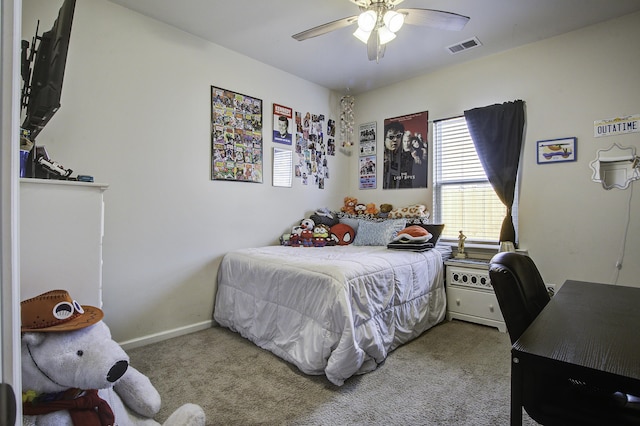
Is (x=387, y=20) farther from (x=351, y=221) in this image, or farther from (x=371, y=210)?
(x=371, y=210)

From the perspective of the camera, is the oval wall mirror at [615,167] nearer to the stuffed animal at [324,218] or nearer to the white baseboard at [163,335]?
the stuffed animal at [324,218]

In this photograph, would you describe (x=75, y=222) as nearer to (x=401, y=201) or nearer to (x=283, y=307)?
(x=283, y=307)

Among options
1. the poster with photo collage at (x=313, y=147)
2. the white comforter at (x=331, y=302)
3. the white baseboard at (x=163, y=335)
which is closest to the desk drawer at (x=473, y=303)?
the white comforter at (x=331, y=302)

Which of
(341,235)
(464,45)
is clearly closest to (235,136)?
(341,235)

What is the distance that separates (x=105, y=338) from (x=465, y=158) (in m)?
3.37

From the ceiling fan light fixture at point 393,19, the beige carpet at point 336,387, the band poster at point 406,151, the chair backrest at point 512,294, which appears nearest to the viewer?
the chair backrest at point 512,294

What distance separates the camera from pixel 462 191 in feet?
11.2

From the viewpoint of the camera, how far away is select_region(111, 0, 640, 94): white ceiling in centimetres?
236

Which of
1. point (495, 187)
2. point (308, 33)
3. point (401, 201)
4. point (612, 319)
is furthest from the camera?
point (401, 201)

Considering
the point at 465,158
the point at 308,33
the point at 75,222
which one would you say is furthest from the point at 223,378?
the point at 465,158

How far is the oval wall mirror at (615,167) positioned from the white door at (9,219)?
11.4 feet

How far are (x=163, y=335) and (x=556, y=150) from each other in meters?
3.74

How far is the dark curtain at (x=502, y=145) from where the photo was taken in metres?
2.97

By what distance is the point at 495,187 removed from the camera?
308 cm
